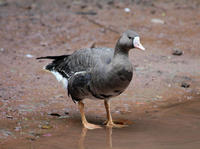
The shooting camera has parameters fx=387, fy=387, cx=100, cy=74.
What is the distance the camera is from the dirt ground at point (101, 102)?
5.11 meters

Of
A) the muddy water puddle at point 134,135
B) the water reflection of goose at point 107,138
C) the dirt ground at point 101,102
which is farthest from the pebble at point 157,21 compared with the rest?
the water reflection of goose at point 107,138

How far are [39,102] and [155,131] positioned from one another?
2.06m

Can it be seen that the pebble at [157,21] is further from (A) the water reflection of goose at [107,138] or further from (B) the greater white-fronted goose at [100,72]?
(A) the water reflection of goose at [107,138]

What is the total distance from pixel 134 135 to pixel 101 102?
5.06 feet

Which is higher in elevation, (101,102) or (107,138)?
(107,138)

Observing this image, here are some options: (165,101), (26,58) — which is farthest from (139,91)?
(26,58)

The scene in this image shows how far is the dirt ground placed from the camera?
511 cm

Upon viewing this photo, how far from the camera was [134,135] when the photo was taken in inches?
204

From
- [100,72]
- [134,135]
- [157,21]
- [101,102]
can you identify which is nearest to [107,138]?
[134,135]

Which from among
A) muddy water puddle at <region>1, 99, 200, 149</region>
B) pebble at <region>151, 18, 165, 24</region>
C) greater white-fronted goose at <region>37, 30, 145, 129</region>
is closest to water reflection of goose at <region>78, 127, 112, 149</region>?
muddy water puddle at <region>1, 99, 200, 149</region>

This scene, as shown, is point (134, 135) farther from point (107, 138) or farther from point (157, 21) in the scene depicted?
point (157, 21)

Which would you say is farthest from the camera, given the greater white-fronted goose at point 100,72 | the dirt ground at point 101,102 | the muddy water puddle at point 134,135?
the dirt ground at point 101,102

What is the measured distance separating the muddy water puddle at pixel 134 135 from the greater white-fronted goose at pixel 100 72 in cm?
28

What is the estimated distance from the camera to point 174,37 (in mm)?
9828
